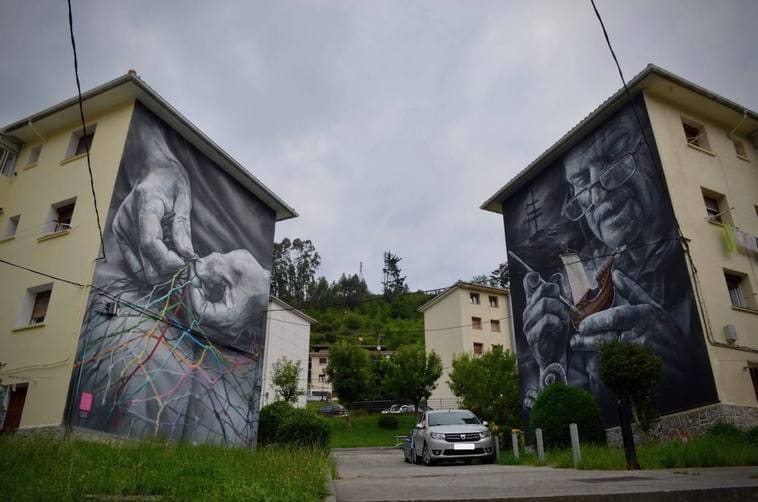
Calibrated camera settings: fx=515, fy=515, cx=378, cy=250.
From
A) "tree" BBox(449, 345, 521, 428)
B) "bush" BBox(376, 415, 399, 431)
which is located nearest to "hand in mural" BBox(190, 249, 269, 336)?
"tree" BBox(449, 345, 521, 428)

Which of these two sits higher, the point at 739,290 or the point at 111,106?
the point at 111,106

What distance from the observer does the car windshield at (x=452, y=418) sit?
15305 millimetres

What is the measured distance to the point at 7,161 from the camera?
21.4 metres

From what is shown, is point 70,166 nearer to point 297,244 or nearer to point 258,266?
point 258,266

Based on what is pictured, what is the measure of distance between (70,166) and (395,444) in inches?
925

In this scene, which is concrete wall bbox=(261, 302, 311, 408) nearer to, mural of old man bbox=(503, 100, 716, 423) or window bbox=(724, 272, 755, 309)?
mural of old man bbox=(503, 100, 716, 423)

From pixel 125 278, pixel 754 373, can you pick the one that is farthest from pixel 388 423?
pixel 754 373

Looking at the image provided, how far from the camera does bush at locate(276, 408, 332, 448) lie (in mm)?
17359

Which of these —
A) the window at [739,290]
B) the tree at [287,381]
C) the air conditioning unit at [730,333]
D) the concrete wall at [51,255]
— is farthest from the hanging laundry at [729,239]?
the tree at [287,381]

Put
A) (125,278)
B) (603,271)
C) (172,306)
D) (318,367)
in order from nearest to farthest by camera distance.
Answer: (125,278)
(172,306)
(603,271)
(318,367)

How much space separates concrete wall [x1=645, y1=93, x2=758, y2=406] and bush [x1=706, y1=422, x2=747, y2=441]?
926 millimetres

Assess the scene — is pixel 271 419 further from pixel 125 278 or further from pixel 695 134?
pixel 695 134

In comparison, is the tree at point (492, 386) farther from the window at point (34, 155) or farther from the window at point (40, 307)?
the window at point (34, 155)

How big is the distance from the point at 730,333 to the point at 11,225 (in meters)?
25.9
